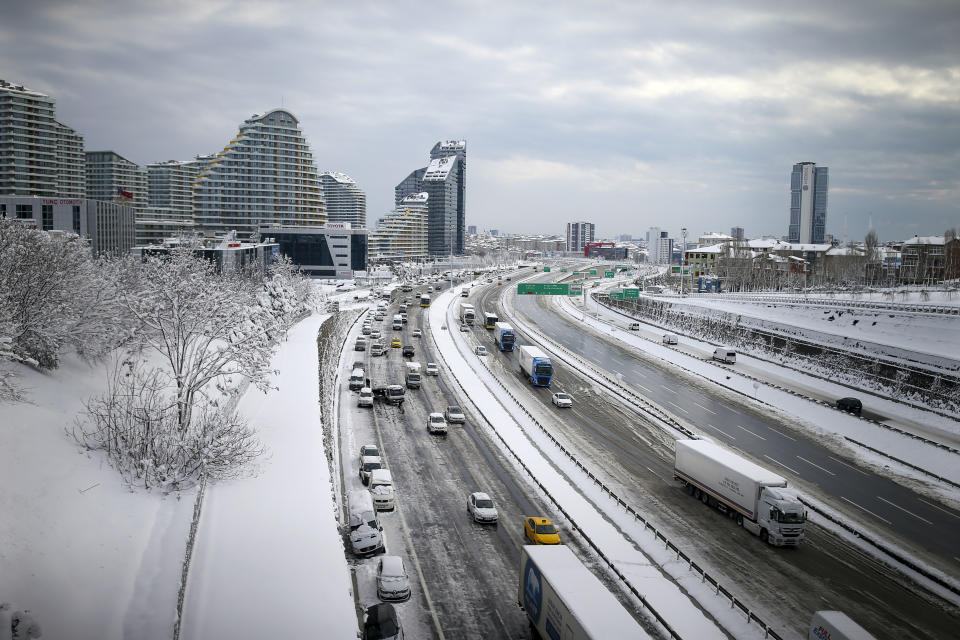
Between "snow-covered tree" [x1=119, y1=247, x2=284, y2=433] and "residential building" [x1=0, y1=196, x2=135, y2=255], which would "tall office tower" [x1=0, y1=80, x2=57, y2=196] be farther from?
"snow-covered tree" [x1=119, y1=247, x2=284, y2=433]

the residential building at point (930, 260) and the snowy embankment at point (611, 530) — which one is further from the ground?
the residential building at point (930, 260)

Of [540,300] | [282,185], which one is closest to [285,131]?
[282,185]

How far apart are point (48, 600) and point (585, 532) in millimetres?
17781

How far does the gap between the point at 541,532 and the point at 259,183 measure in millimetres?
120526

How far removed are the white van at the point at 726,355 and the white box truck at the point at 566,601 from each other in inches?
1942

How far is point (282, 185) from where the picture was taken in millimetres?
129250

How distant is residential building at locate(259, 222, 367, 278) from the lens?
12588 centimetres

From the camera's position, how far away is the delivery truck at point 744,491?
79.8 feet

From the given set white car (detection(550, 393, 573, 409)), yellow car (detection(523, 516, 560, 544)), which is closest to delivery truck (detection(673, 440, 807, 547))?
yellow car (detection(523, 516, 560, 544))

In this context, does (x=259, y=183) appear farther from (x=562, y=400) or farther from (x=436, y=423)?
(x=436, y=423)

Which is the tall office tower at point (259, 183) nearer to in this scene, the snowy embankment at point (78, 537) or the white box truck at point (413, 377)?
the white box truck at point (413, 377)

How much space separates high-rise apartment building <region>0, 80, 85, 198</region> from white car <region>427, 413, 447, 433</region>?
115728mm

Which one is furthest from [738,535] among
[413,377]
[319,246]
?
[319,246]

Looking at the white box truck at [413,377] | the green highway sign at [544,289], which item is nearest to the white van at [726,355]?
the white box truck at [413,377]
